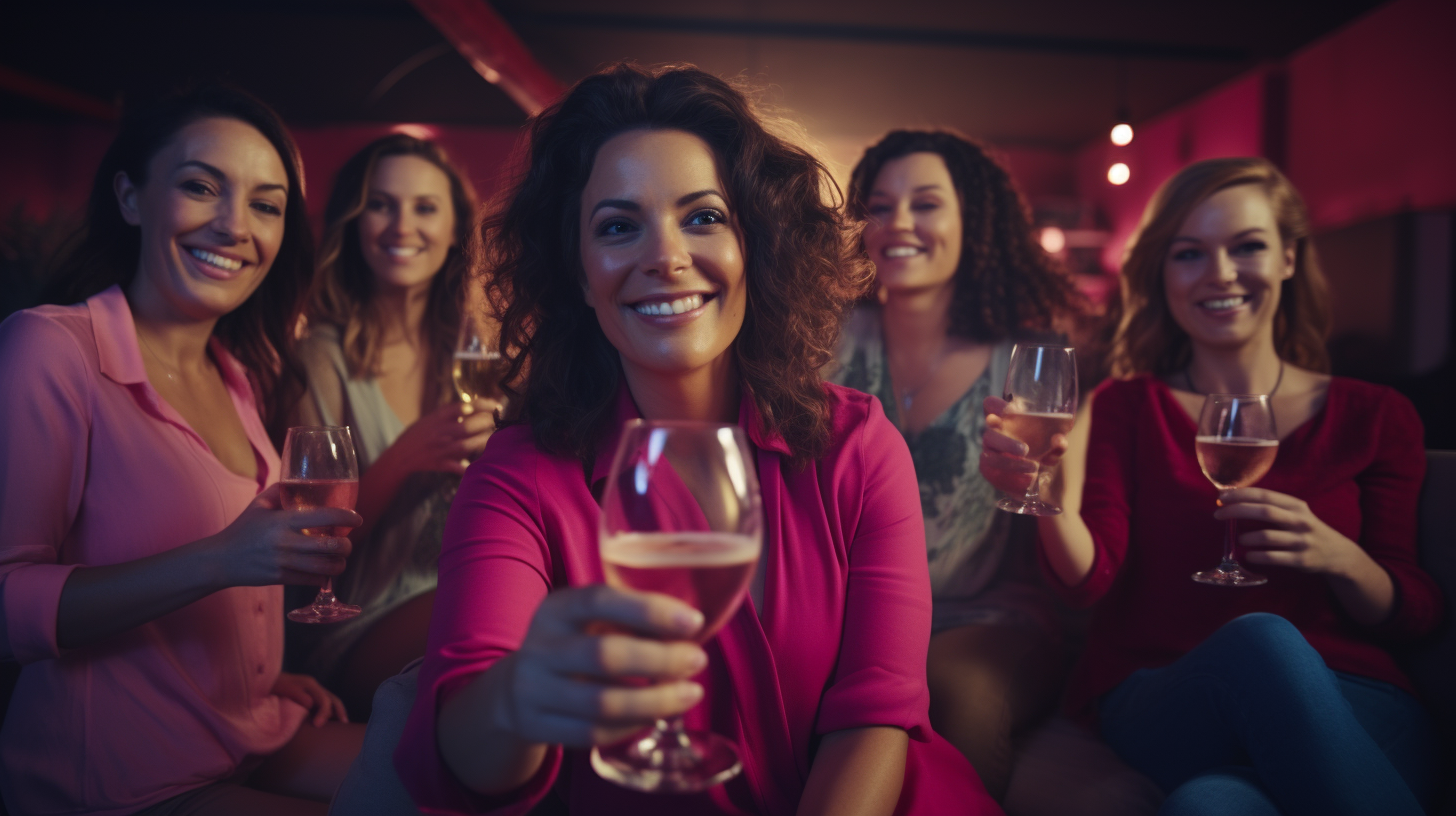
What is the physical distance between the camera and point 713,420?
143cm

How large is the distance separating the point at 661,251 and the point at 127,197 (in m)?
1.25

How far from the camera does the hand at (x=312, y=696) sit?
1.87 meters

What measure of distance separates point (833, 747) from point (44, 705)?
1.32m

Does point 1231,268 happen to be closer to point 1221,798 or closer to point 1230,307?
point 1230,307

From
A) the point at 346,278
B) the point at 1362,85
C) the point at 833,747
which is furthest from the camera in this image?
the point at 1362,85

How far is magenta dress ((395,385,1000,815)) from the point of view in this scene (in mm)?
1146

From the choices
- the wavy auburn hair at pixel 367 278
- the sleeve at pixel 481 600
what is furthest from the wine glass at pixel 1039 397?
the wavy auburn hair at pixel 367 278

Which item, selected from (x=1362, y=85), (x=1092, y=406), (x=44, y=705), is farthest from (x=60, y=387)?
(x=1362, y=85)

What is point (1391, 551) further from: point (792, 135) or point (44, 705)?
point (44, 705)

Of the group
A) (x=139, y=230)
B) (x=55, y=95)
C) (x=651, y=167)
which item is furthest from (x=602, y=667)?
(x=55, y=95)

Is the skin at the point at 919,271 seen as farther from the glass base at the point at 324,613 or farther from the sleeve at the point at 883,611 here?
the glass base at the point at 324,613

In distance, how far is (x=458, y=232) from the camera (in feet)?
9.00

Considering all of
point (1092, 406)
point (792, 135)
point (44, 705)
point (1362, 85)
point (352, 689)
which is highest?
point (1362, 85)

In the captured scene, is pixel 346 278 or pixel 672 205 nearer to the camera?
pixel 672 205
